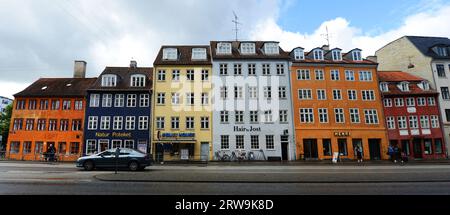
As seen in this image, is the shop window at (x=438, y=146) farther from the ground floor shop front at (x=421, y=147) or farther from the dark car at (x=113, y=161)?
the dark car at (x=113, y=161)

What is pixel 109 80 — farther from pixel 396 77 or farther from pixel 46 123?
pixel 396 77

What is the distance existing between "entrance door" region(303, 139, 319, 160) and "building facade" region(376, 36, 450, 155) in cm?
1773

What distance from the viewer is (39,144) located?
32156 mm

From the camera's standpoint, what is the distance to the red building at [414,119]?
1251 inches

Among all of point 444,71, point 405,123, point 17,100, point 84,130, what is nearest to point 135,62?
point 84,130

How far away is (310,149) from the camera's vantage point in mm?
30969

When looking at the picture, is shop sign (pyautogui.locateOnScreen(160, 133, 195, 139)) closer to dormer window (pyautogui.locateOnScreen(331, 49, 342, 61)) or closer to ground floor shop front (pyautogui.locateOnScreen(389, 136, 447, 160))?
dormer window (pyautogui.locateOnScreen(331, 49, 342, 61))

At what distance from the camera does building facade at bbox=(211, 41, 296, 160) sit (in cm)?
3056

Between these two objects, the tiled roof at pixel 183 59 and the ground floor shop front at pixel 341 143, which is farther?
the tiled roof at pixel 183 59

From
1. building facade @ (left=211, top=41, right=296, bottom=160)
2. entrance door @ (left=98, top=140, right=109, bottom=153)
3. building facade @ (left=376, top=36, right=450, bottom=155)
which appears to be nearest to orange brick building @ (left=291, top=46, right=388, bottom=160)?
building facade @ (left=211, top=41, right=296, bottom=160)

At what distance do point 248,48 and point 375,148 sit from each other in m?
22.1

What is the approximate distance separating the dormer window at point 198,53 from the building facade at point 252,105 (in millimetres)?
1483

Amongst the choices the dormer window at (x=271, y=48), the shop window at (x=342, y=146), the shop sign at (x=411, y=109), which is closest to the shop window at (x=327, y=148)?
the shop window at (x=342, y=146)

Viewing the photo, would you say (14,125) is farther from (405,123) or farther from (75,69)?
(405,123)
